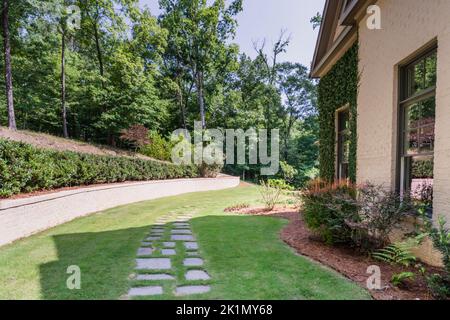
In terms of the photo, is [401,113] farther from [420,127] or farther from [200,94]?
[200,94]

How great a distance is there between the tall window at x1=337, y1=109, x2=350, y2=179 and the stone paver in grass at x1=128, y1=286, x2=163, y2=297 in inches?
226

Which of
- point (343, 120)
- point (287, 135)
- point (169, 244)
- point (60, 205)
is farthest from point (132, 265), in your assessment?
point (287, 135)

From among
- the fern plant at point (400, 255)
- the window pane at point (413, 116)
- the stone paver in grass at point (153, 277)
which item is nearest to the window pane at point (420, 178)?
the window pane at point (413, 116)

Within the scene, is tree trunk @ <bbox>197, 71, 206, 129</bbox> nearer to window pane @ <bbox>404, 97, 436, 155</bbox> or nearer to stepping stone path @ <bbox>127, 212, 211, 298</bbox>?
stepping stone path @ <bbox>127, 212, 211, 298</bbox>

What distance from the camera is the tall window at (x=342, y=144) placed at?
701cm

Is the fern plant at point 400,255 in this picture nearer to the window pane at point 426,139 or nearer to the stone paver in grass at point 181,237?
the window pane at point 426,139

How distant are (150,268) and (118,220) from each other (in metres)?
3.50

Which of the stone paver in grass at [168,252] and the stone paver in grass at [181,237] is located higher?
the stone paver in grass at [168,252]

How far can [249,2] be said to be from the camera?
22.0 metres

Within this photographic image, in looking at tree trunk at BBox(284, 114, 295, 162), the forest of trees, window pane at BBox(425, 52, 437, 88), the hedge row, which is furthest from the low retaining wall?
tree trunk at BBox(284, 114, 295, 162)

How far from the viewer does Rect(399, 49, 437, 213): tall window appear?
12.0 feet

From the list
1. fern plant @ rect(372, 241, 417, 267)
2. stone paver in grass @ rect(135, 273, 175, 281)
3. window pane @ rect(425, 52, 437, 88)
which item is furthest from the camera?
window pane @ rect(425, 52, 437, 88)

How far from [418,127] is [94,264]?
4884 millimetres

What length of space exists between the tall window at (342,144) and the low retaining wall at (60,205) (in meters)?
6.73
